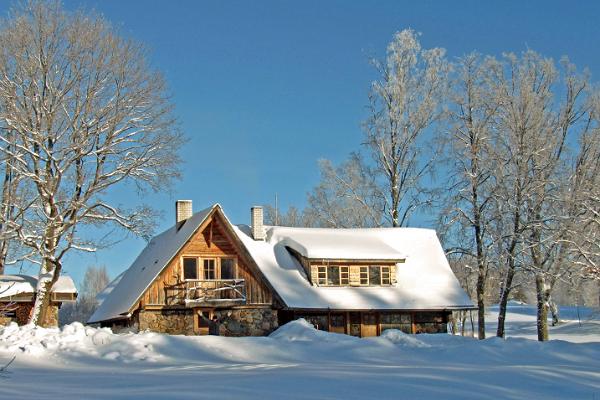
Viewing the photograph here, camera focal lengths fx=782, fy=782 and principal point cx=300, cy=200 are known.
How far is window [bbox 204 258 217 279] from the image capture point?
33.2m

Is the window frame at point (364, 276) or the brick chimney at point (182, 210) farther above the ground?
the brick chimney at point (182, 210)

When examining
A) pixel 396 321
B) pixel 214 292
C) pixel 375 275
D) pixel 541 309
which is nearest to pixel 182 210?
pixel 214 292

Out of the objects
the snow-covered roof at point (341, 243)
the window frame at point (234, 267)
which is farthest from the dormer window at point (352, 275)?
the window frame at point (234, 267)

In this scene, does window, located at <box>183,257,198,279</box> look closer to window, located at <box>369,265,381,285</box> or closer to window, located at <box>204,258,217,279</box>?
window, located at <box>204,258,217,279</box>

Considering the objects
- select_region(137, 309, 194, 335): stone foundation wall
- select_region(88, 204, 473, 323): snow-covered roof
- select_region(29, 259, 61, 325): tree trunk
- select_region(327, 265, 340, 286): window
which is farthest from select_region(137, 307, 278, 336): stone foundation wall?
select_region(29, 259, 61, 325): tree trunk

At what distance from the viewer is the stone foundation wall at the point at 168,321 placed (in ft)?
103

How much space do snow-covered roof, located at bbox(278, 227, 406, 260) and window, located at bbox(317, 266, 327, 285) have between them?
78 cm

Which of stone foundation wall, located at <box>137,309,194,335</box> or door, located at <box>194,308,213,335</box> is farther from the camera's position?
door, located at <box>194,308,213,335</box>

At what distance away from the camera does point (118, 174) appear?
1296 inches

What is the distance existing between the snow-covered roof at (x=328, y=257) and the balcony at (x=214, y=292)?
129 cm

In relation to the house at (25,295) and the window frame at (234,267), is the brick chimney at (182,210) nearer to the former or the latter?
the window frame at (234,267)

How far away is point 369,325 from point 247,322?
5685 millimetres

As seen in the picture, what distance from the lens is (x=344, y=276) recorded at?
35.2 meters

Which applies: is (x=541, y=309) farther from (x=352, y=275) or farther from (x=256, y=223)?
(x=256, y=223)
